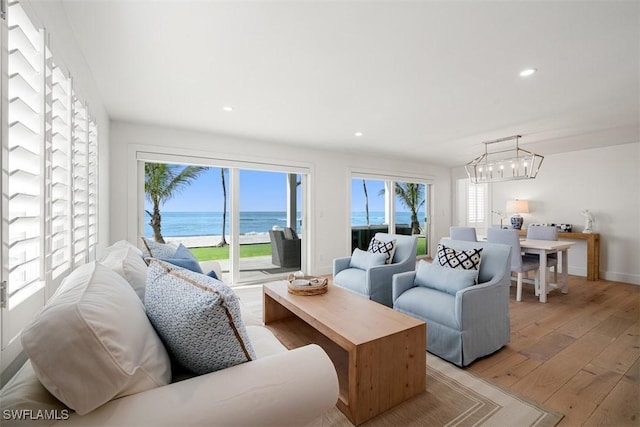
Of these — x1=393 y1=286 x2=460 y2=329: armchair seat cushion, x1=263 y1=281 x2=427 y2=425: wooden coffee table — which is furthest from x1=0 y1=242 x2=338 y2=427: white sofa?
x1=393 y1=286 x2=460 y2=329: armchair seat cushion

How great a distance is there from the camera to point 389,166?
609 cm

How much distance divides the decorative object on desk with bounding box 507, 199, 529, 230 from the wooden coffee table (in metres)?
4.43

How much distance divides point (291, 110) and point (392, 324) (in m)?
2.48

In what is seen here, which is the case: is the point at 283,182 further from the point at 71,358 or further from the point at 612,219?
the point at 612,219

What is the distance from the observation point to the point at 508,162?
4.92 metres

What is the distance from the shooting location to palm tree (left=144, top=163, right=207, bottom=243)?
392cm

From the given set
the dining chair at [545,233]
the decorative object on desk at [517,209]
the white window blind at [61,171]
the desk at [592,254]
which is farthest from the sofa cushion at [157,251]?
the desk at [592,254]

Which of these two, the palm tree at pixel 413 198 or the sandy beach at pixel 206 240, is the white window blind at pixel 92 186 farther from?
the palm tree at pixel 413 198

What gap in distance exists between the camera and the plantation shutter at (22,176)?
0.99m

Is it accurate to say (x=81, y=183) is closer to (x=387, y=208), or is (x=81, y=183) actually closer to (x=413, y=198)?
(x=387, y=208)

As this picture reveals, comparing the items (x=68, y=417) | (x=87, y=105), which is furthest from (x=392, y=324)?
(x=87, y=105)

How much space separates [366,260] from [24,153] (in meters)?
2.96

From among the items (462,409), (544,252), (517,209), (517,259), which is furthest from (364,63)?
(517,209)

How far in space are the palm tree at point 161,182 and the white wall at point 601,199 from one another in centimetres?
597
